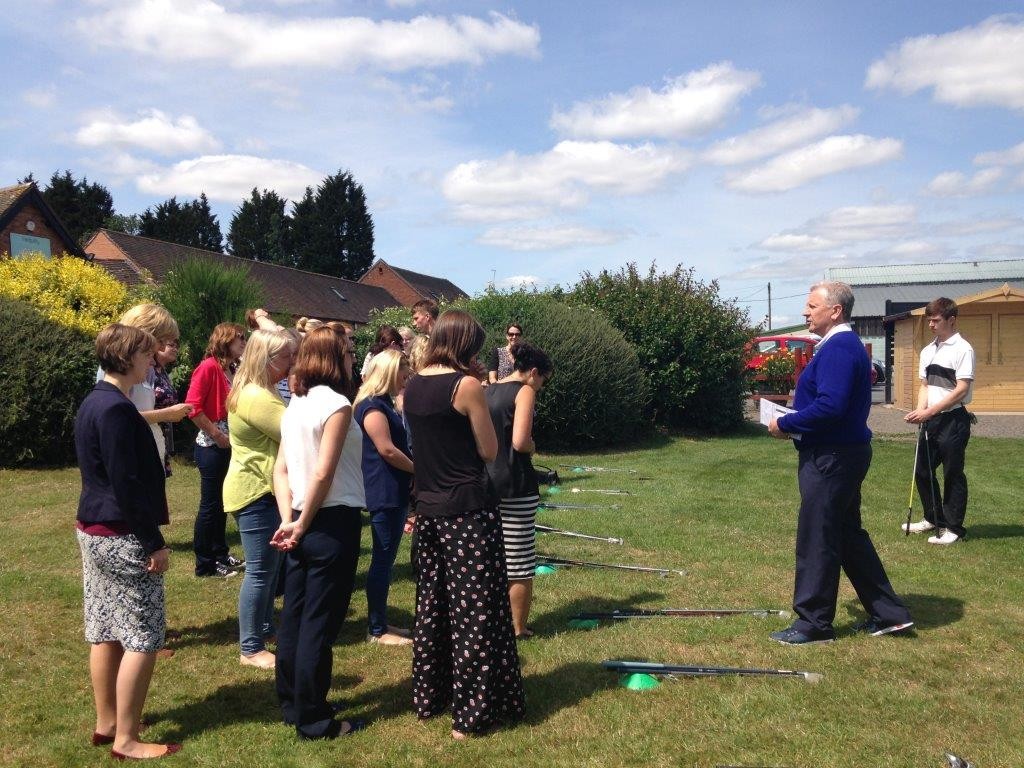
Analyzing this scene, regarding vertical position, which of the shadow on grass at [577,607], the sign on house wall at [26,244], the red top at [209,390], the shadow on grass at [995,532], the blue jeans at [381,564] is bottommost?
the shadow on grass at [995,532]

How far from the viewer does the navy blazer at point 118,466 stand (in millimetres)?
3391

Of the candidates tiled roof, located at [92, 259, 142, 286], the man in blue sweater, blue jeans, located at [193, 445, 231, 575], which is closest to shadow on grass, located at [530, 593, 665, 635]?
the man in blue sweater

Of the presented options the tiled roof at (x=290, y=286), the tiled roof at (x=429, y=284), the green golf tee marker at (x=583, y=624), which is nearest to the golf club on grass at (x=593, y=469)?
the green golf tee marker at (x=583, y=624)

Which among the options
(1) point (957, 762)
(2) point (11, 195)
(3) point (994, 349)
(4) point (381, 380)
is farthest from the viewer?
(2) point (11, 195)

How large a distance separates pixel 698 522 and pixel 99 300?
11.0m

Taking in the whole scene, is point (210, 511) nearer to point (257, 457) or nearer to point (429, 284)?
point (257, 457)

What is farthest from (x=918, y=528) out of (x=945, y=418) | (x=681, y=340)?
(x=681, y=340)

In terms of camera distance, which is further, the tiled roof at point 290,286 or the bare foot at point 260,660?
the tiled roof at point 290,286

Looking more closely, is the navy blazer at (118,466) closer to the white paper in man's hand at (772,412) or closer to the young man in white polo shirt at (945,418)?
the white paper in man's hand at (772,412)

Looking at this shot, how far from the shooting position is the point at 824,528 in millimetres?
4781

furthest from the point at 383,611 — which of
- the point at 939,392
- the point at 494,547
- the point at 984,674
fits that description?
the point at 939,392

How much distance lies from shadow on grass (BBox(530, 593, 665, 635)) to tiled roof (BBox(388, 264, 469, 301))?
5539 cm

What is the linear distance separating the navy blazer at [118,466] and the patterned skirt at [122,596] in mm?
104

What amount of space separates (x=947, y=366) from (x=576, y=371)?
303 inches
